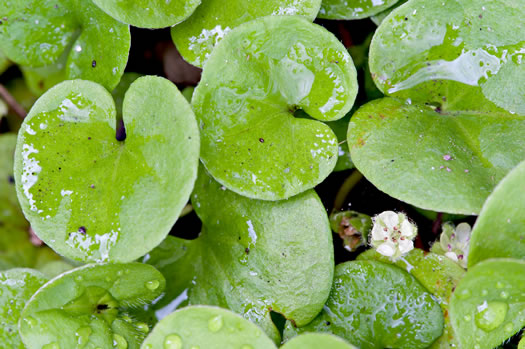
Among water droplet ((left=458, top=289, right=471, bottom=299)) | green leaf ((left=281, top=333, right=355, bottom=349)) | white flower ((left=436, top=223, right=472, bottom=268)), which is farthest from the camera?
white flower ((left=436, top=223, right=472, bottom=268))

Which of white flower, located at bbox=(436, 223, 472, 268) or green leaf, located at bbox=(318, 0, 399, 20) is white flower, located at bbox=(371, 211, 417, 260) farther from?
green leaf, located at bbox=(318, 0, 399, 20)

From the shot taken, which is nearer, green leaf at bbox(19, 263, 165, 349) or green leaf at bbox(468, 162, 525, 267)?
green leaf at bbox(468, 162, 525, 267)

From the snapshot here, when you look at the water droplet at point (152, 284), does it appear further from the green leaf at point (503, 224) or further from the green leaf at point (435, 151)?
the green leaf at point (503, 224)

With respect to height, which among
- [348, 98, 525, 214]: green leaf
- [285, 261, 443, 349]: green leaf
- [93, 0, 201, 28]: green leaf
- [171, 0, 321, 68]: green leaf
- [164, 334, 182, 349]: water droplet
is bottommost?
[285, 261, 443, 349]: green leaf

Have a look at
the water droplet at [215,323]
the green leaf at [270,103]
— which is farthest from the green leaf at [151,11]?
the water droplet at [215,323]

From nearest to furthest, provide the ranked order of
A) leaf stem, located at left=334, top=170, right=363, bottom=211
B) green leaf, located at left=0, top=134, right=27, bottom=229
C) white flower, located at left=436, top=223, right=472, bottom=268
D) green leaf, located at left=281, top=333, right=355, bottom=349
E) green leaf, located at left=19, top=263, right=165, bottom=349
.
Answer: green leaf, located at left=281, top=333, right=355, bottom=349 < green leaf, located at left=19, top=263, right=165, bottom=349 < white flower, located at left=436, top=223, right=472, bottom=268 < leaf stem, located at left=334, top=170, right=363, bottom=211 < green leaf, located at left=0, top=134, right=27, bottom=229

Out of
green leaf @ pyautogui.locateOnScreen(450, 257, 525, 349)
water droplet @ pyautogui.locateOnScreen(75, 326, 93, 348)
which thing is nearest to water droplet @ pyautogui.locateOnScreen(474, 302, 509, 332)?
green leaf @ pyautogui.locateOnScreen(450, 257, 525, 349)

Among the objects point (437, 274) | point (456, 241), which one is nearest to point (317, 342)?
point (437, 274)

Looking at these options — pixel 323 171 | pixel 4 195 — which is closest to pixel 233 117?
pixel 323 171

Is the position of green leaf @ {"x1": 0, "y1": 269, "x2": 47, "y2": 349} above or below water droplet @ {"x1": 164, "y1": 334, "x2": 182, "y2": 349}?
below
